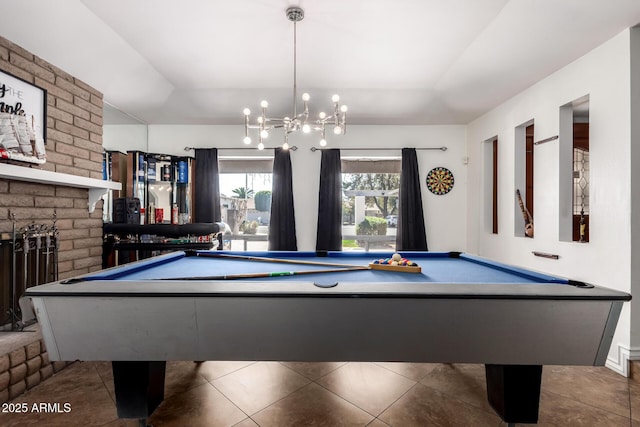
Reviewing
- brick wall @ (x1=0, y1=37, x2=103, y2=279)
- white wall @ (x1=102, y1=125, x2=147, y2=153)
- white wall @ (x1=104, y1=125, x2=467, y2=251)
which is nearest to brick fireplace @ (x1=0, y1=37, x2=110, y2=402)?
brick wall @ (x1=0, y1=37, x2=103, y2=279)

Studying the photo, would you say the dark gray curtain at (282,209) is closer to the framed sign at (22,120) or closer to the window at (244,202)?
the window at (244,202)

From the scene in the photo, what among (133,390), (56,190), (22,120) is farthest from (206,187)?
(133,390)

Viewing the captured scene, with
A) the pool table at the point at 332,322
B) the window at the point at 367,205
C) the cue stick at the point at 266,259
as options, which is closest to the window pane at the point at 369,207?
the window at the point at 367,205

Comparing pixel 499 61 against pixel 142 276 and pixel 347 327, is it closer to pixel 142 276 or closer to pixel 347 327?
pixel 347 327

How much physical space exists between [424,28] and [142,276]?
2783 mm

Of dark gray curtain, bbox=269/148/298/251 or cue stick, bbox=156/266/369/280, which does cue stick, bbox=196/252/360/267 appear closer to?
cue stick, bbox=156/266/369/280

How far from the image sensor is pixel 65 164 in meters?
2.64

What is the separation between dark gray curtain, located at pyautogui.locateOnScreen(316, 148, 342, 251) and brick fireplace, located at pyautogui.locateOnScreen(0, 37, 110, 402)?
2596 mm

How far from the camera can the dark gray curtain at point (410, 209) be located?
4375mm

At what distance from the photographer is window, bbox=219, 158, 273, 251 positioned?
186 inches

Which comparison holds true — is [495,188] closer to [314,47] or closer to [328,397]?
[314,47]

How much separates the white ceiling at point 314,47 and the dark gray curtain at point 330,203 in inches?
30.7

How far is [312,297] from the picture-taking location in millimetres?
1232

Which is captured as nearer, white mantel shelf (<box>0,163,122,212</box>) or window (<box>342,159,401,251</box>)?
white mantel shelf (<box>0,163,122,212</box>)
